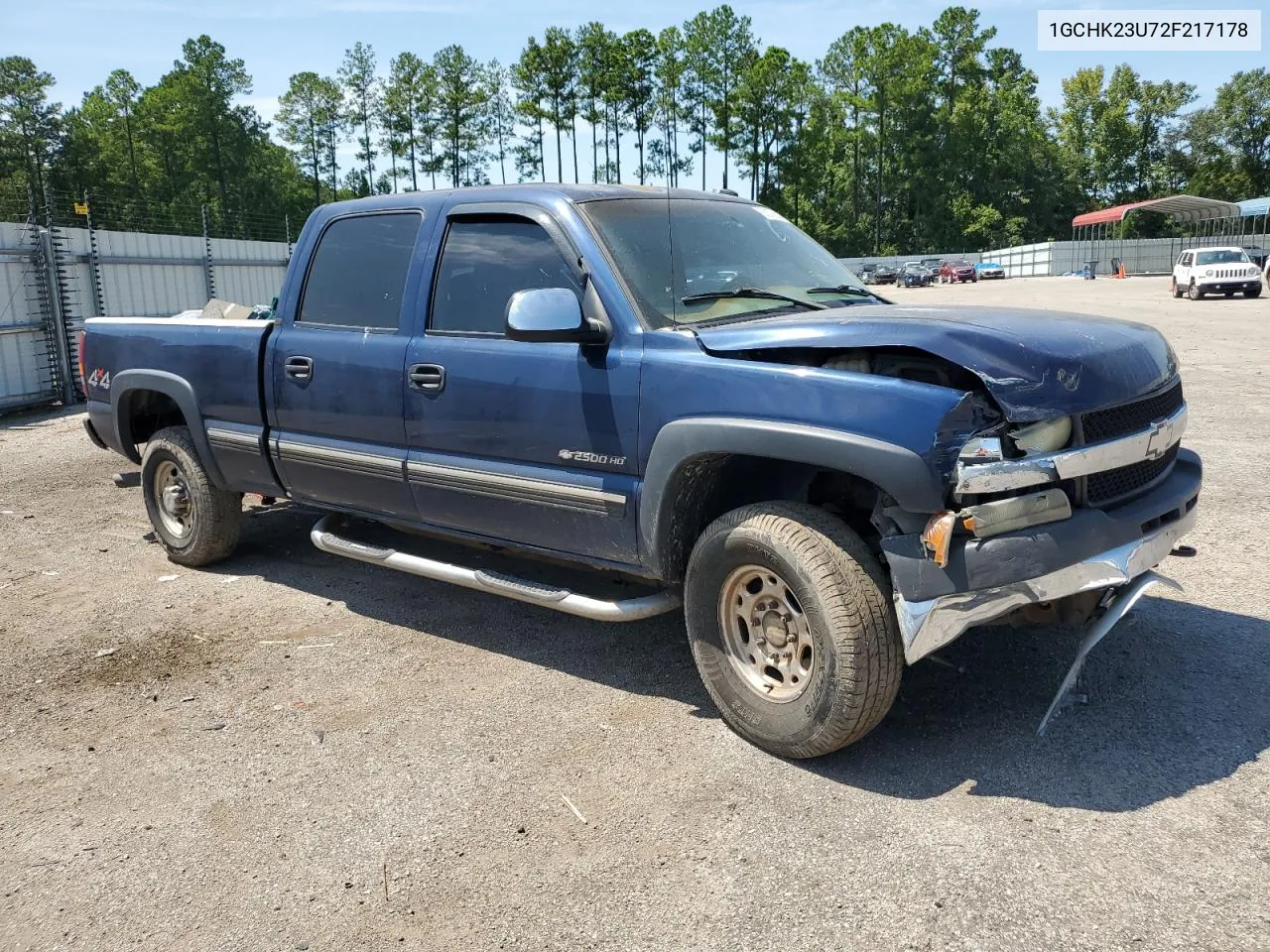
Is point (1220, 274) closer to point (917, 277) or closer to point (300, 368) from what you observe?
point (300, 368)

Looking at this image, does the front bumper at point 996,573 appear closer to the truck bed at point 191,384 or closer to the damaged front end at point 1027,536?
the damaged front end at point 1027,536

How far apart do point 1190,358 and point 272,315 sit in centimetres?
1301

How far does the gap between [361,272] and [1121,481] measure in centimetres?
349

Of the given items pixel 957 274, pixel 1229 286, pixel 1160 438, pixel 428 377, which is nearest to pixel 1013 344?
pixel 1160 438

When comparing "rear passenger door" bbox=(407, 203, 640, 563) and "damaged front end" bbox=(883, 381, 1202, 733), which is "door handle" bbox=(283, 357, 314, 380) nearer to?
"rear passenger door" bbox=(407, 203, 640, 563)

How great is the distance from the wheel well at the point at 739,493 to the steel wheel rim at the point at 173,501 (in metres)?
3.52

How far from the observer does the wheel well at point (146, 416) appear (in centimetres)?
618

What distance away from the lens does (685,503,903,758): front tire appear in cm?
323

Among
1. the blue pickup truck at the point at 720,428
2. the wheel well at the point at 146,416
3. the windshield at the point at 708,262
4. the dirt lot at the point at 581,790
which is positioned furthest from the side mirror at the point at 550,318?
the wheel well at the point at 146,416

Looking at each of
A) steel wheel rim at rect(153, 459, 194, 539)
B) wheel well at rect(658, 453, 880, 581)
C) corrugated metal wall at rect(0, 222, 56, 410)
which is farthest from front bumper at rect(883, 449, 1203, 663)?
corrugated metal wall at rect(0, 222, 56, 410)

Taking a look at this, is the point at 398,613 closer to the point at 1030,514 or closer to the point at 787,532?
the point at 787,532

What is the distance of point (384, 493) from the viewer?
4777 millimetres

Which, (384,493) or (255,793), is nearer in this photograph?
(255,793)

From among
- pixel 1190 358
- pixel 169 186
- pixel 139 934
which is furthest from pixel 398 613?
pixel 169 186
